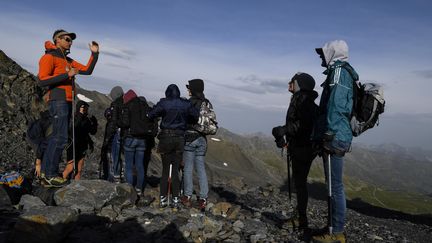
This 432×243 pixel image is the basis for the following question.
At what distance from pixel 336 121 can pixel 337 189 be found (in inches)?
55.3

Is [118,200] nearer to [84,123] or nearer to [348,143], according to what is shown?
[84,123]

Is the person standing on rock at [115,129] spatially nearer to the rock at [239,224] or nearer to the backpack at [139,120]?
the backpack at [139,120]

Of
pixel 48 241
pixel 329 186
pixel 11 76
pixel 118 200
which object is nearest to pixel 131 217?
pixel 118 200

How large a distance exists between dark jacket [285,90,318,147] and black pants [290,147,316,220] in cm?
16

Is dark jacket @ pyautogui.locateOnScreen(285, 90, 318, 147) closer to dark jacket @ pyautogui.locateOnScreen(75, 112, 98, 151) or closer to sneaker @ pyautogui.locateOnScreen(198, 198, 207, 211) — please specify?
sneaker @ pyautogui.locateOnScreen(198, 198, 207, 211)

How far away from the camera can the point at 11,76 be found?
22234 mm

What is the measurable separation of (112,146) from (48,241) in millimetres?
6537

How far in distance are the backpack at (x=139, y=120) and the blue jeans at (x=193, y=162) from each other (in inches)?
59.3

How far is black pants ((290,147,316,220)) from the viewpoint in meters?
8.20

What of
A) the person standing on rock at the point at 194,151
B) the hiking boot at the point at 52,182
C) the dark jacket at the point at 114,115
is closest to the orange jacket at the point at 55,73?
the hiking boot at the point at 52,182

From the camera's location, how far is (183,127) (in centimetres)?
988

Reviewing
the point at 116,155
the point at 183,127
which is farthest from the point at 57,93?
the point at 116,155

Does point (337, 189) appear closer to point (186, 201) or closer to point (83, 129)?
point (186, 201)

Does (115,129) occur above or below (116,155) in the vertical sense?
above
